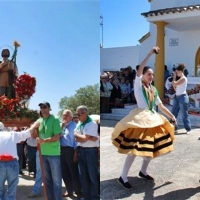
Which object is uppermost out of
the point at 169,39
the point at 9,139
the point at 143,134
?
the point at 169,39

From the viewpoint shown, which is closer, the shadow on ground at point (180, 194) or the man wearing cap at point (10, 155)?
the shadow on ground at point (180, 194)

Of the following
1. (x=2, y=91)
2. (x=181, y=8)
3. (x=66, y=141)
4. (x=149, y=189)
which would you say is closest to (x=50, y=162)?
(x=66, y=141)

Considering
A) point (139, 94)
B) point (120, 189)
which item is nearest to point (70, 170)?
point (120, 189)

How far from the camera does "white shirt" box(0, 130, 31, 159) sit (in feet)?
7.18

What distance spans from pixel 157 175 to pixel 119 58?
0.83m

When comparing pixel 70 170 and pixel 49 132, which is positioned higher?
pixel 49 132

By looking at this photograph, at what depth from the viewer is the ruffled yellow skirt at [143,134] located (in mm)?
1750

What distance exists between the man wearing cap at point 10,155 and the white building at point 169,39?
0.73m

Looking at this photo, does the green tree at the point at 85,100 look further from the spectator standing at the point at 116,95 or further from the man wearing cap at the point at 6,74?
the man wearing cap at the point at 6,74

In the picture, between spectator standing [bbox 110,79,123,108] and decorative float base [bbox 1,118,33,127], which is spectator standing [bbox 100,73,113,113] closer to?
spectator standing [bbox 110,79,123,108]

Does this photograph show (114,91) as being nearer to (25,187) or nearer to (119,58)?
(119,58)

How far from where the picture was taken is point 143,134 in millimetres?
1772

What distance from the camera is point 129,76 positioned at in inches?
91.6

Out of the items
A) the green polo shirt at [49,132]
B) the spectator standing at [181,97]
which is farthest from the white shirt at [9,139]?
the spectator standing at [181,97]
